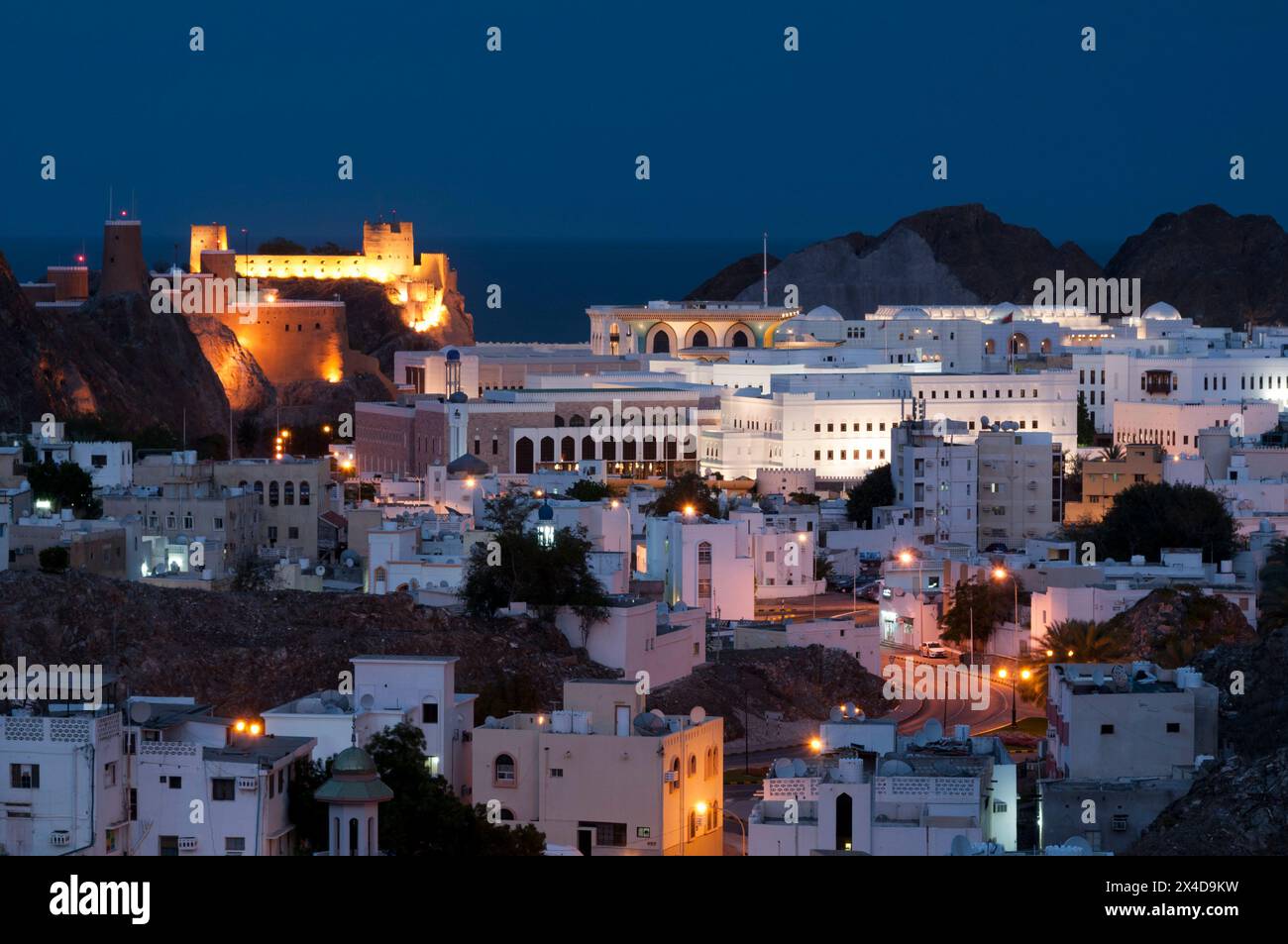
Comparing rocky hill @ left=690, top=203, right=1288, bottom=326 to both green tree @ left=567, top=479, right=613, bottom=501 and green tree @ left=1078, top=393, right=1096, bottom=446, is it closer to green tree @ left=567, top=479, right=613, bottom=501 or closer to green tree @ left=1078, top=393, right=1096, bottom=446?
green tree @ left=1078, top=393, right=1096, bottom=446

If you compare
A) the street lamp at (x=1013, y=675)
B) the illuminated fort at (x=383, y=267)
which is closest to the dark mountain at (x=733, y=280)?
the illuminated fort at (x=383, y=267)

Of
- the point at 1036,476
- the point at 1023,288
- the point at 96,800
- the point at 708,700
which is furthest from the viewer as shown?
the point at 1023,288

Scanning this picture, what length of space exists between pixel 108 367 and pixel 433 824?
183 feet

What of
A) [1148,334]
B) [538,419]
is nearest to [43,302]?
[538,419]

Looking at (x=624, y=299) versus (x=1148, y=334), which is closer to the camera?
(x=1148, y=334)

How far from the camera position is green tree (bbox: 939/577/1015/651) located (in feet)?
131

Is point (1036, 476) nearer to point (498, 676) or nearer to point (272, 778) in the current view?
point (498, 676)

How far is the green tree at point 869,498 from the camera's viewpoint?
5297 centimetres

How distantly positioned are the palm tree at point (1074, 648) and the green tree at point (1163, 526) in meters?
8.18

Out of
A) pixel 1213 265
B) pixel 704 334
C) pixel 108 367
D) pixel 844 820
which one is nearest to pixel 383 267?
pixel 704 334

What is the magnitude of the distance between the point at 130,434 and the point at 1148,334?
113ft

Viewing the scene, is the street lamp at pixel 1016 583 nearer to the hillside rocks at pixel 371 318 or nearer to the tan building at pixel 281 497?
the tan building at pixel 281 497

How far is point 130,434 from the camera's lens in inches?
2589

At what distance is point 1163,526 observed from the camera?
45.9 m
